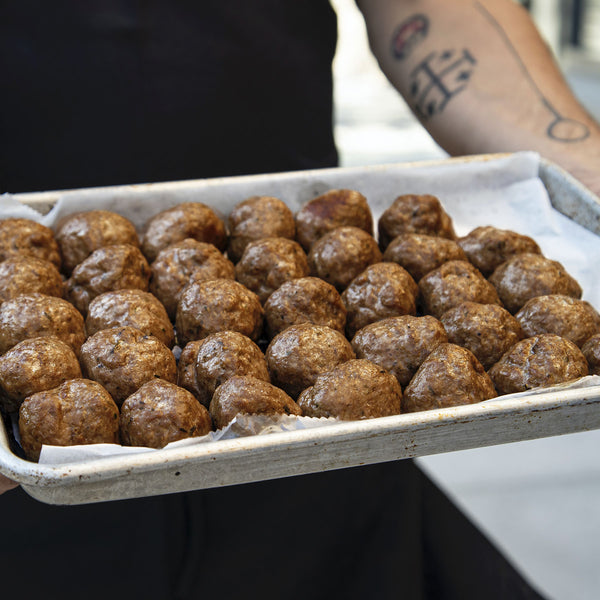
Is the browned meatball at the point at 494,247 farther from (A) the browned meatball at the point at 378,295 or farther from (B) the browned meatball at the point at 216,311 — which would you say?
(B) the browned meatball at the point at 216,311

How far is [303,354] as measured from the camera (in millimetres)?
1837

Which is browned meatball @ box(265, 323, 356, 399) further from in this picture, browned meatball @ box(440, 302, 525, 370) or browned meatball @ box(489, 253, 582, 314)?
browned meatball @ box(489, 253, 582, 314)

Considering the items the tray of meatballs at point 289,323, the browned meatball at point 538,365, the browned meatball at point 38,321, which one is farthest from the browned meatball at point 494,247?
the browned meatball at point 38,321

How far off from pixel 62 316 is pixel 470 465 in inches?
109

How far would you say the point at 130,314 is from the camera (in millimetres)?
1948

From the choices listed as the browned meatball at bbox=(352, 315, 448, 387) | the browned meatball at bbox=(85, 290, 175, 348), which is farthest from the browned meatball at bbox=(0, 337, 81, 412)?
the browned meatball at bbox=(352, 315, 448, 387)

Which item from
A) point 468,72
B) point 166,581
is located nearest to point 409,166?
point 468,72

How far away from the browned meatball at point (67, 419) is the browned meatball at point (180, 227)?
2.41 ft

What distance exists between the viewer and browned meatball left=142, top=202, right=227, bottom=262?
2.31 meters

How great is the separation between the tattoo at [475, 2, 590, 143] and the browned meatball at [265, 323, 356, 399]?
1.31m

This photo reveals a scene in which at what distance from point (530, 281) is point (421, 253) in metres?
0.32

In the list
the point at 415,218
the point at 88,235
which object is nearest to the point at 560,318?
the point at 415,218

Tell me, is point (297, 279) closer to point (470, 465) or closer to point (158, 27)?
point (158, 27)

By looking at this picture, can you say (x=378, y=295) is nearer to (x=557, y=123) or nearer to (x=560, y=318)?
(x=560, y=318)
